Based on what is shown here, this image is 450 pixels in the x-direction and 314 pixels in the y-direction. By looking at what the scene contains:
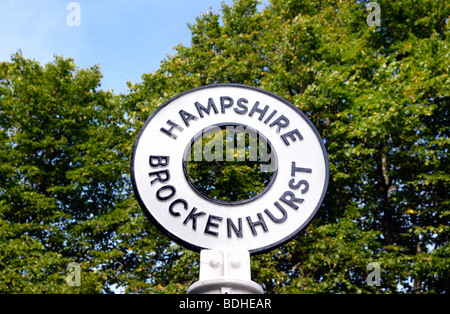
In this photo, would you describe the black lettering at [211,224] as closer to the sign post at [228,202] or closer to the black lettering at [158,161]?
the sign post at [228,202]

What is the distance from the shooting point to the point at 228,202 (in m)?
3.09

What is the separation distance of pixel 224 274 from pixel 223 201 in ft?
1.50

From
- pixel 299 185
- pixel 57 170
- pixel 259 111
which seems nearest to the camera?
pixel 299 185

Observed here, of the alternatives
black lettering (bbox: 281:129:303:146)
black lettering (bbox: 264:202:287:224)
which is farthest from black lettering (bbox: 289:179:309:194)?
black lettering (bbox: 281:129:303:146)

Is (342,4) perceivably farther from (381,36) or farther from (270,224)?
(270,224)

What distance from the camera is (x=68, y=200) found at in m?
17.4

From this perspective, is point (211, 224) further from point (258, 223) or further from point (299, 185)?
point (299, 185)

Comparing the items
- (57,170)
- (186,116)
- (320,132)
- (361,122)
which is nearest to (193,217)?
(186,116)

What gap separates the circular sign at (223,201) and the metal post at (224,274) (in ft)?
0.42

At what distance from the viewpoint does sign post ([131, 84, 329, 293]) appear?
3.06 metres

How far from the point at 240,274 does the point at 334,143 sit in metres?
11.3

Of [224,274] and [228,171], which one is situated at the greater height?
[228,171]
